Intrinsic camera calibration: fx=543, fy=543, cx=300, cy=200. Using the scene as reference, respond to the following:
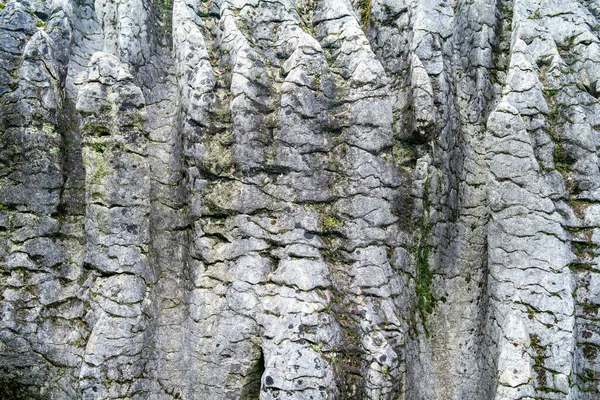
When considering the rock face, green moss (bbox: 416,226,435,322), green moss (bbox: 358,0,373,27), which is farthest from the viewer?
green moss (bbox: 358,0,373,27)

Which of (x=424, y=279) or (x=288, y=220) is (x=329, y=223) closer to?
(x=288, y=220)

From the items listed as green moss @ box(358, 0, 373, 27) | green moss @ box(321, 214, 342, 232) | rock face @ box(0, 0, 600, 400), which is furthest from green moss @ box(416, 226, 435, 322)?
green moss @ box(358, 0, 373, 27)

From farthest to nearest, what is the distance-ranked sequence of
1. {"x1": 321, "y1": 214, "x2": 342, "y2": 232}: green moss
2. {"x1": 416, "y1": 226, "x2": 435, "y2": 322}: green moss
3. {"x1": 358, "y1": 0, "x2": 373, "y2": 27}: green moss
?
{"x1": 358, "y1": 0, "x2": 373, "y2": 27}: green moss < {"x1": 416, "y1": 226, "x2": 435, "y2": 322}: green moss < {"x1": 321, "y1": 214, "x2": 342, "y2": 232}: green moss

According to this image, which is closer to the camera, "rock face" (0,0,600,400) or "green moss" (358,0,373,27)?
"rock face" (0,0,600,400)

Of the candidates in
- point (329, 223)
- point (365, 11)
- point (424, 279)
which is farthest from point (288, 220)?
point (365, 11)

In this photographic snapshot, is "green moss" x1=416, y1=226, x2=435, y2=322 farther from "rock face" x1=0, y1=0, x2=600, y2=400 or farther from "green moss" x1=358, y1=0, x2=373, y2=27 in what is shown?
"green moss" x1=358, y1=0, x2=373, y2=27

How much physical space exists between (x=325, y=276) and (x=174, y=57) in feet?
11.9

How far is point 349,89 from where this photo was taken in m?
6.73

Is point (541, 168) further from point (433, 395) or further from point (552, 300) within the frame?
point (433, 395)

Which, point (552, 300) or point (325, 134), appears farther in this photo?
point (325, 134)

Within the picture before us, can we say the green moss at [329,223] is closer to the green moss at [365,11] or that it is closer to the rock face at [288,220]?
the rock face at [288,220]

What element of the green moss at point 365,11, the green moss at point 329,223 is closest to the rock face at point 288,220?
the green moss at point 329,223

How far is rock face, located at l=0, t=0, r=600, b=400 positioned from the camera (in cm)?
607

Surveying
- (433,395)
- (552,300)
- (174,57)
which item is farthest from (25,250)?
(552,300)
